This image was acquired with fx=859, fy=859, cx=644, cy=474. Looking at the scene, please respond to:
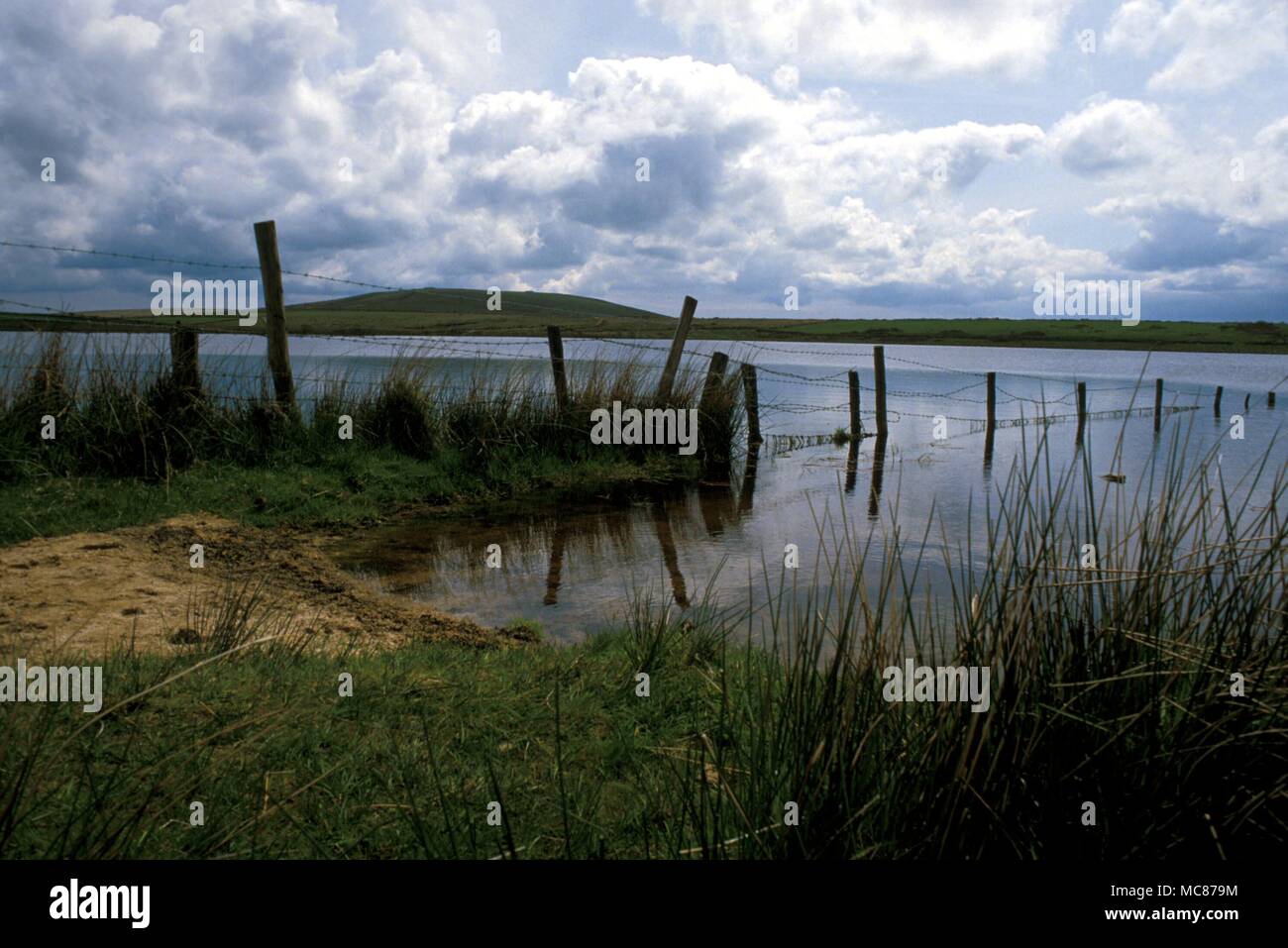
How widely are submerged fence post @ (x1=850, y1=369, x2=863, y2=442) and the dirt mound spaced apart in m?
10.9

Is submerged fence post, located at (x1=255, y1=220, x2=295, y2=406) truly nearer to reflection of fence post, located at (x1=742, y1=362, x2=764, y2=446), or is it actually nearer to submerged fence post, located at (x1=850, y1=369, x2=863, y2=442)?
reflection of fence post, located at (x1=742, y1=362, x2=764, y2=446)

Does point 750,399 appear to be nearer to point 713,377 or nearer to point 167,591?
point 713,377

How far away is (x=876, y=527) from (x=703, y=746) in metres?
6.13

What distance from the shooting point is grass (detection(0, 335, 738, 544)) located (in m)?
7.24

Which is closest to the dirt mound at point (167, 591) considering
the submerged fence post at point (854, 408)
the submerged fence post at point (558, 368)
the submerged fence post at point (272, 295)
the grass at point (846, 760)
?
the grass at point (846, 760)

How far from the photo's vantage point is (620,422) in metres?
10.6

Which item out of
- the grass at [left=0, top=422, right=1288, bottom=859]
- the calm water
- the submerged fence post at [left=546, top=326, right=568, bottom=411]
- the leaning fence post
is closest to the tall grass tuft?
the grass at [left=0, top=422, right=1288, bottom=859]

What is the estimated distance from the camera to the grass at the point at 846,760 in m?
2.04

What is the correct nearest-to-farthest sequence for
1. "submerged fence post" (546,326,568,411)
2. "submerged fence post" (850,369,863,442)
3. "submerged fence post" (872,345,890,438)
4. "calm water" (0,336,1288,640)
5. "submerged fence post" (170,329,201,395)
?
"calm water" (0,336,1288,640), "submerged fence post" (170,329,201,395), "submerged fence post" (546,326,568,411), "submerged fence post" (872,345,890,438), "submerged fence post" (850,369,863,442)

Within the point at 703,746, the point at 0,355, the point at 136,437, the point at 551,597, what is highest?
the point at 0,355

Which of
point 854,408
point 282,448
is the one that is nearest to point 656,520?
point 282,448

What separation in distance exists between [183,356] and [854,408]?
443 inches
